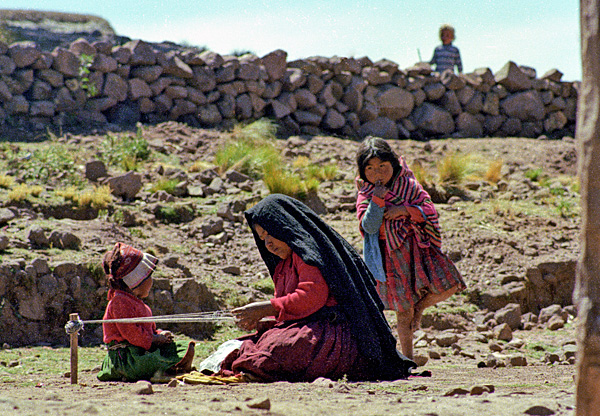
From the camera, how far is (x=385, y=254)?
496 cm

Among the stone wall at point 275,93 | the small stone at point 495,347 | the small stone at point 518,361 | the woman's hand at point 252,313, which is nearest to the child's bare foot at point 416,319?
the small stone at point 518,361

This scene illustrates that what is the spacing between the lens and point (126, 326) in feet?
13.8

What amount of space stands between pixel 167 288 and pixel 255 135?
240 inches

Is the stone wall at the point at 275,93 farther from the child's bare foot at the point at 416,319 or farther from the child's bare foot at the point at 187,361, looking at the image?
the child's bare foot at the point at 416,319

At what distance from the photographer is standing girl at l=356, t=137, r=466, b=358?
15.7 feet

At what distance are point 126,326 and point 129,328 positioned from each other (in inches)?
0.9

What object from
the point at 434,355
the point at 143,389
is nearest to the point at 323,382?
the point at 143,389

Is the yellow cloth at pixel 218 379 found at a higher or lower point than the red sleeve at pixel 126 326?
lower

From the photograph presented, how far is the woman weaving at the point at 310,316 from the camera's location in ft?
12.9

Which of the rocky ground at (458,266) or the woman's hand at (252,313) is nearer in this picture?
the rocky ground at (458,266)

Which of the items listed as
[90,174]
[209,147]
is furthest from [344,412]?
[209,147]

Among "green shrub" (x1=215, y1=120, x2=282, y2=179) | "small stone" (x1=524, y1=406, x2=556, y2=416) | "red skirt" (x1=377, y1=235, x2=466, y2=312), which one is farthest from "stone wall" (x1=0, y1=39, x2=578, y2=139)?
"small stone" (x1=524, y1=406, x2=556, y2=416)

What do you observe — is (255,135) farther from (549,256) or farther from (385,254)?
(385,254)

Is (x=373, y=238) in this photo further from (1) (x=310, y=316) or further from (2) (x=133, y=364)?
(2) (x=133, y=364)
